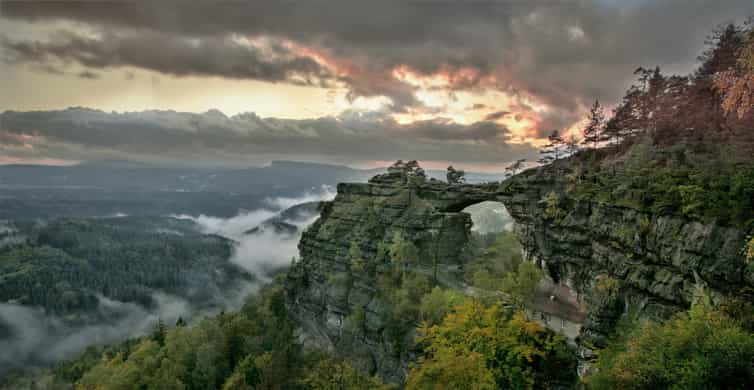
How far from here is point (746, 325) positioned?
640 inches

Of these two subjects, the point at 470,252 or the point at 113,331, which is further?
the point at 113,331

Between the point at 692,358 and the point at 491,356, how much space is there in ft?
39.0

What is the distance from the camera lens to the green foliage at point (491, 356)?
2195 centimetres

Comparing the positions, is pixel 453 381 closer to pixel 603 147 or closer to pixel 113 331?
pixel 603 147

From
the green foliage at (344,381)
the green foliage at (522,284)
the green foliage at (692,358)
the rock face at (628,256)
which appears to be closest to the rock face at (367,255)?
the green foliage at (344,381)

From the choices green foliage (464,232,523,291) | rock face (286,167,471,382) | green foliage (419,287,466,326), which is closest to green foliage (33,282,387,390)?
rock face (286,167,471,382)

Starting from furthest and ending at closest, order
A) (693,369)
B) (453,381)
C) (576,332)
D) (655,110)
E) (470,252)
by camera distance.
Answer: (470,252), (655,110), (576,332), (453,381), (693,369)

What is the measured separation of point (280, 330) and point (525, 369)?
46983 millimetres

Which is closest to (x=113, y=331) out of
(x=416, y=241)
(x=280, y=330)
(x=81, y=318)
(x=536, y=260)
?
(x=81, y=318)

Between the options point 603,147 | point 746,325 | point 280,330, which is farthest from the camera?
point 280,330

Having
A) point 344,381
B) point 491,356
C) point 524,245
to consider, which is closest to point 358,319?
point 344,381

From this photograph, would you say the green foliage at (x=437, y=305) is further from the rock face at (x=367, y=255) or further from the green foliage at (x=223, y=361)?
the green foliage at (x=223, y=361)

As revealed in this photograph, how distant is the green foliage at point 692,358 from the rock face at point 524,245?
397 cm

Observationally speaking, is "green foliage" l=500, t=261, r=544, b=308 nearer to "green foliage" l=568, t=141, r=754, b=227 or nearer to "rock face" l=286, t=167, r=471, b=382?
"green foliage" l=568, t=141, r=754, b=227
